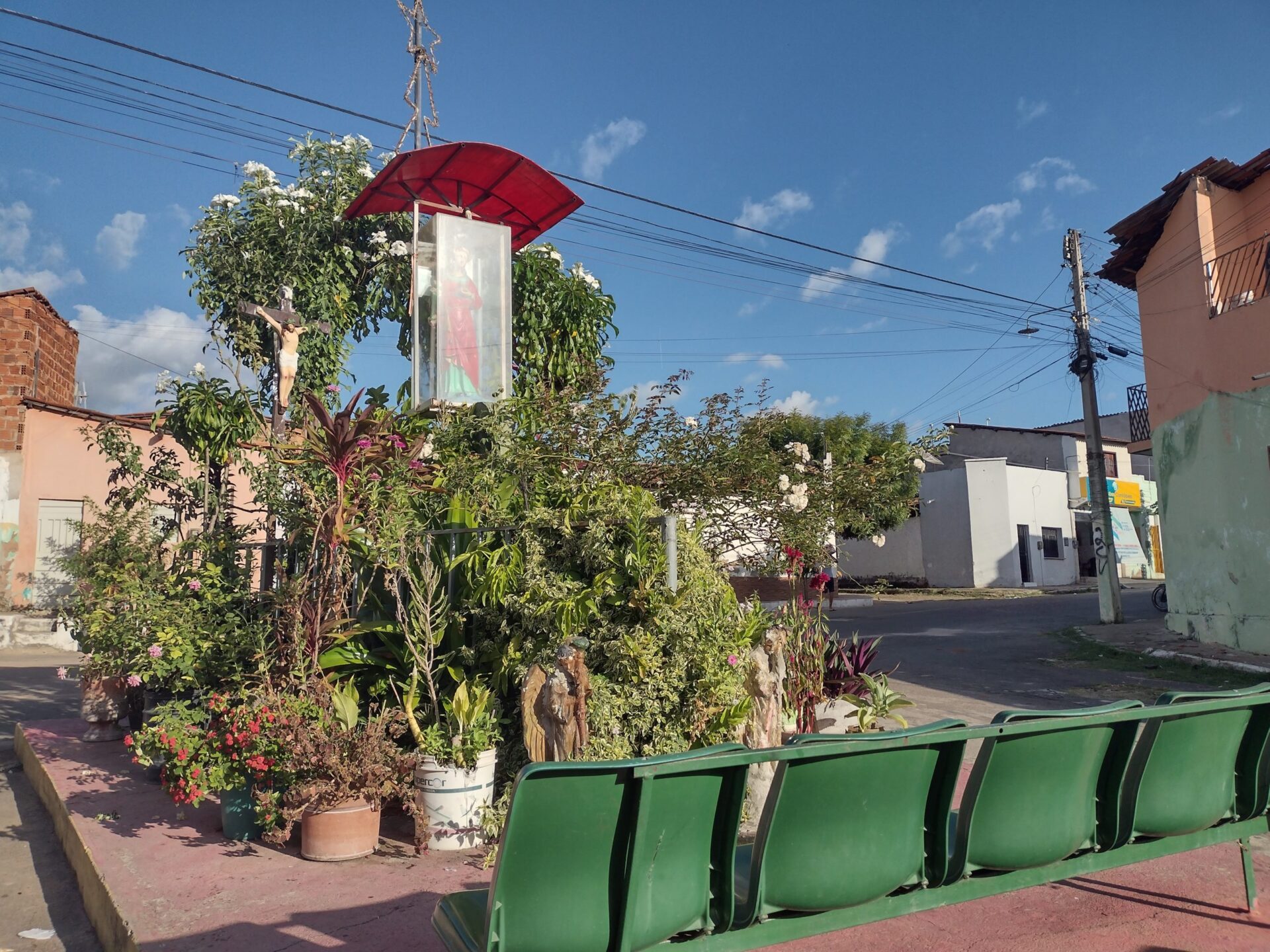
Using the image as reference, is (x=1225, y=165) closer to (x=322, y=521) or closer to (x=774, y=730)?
(x=774, y=730)

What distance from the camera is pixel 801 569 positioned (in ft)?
22.7

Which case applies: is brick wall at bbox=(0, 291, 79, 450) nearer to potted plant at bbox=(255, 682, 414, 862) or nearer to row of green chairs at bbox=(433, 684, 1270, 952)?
potted plant at bbox=(255, 682, 414, 862)

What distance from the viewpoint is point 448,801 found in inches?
177

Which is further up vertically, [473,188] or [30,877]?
[473,188]


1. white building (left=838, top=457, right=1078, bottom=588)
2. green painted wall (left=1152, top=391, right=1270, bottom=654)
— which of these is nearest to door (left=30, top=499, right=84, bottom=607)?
green painted wall (left=1152, top=391, right=1270, bottom=654)

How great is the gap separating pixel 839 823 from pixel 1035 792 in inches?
32.1

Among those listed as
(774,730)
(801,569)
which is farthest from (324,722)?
(801,569)

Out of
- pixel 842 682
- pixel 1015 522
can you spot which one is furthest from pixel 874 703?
pixel 1015 522

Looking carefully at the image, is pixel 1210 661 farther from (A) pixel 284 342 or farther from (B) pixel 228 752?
(B) pixel 228 752

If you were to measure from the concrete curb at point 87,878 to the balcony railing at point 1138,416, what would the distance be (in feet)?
56.6

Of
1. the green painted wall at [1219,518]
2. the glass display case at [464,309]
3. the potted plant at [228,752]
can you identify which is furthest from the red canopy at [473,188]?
the green painted wall at [1219,518]

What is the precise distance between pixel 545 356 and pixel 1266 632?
10228 mm

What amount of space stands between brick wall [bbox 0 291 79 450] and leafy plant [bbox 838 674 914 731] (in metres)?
16.8

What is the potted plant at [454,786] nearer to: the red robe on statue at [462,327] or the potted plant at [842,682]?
the potted plant at [842,682]
